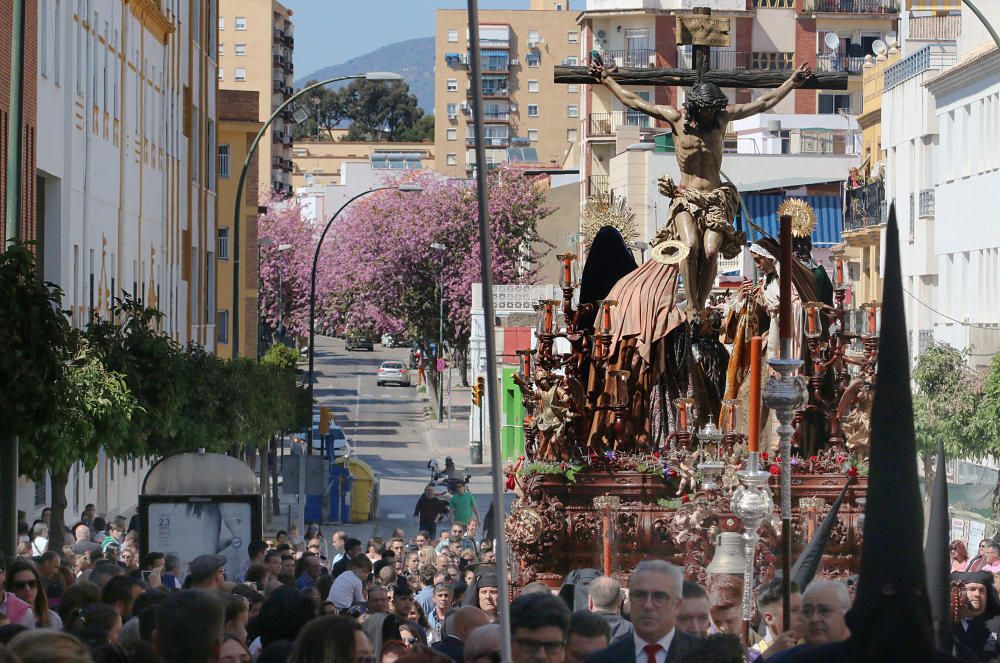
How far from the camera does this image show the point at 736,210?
789 inches

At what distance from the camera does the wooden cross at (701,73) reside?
1959cm

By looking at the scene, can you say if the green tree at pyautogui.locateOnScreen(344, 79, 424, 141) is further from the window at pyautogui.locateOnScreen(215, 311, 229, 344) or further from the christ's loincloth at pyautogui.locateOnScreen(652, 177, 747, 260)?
the christ's loincloth at pyautogui.locateOnScreen(652, 177, 747, 260)

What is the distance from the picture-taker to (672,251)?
1972cm

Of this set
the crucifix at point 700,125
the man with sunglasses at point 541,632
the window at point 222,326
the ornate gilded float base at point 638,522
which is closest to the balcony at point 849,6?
the window at point 222,326

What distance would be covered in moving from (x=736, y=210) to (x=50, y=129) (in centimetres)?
1475

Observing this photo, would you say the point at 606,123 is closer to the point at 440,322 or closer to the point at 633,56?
the point at 633,56

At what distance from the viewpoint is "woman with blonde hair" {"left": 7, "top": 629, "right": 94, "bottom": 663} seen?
6.30 metres

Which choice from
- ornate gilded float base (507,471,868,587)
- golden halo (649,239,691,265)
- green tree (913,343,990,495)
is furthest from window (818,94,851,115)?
ornate gilded float base (507,471,868,587)

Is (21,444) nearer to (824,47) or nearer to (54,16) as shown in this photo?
(54,16)

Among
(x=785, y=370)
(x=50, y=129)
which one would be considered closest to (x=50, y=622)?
(x=785, y=370)

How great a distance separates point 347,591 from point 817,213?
154 feet

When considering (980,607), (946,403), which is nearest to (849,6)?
(946,403)

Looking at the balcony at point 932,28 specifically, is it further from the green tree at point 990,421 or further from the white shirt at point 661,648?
the white shirt at point 661,648

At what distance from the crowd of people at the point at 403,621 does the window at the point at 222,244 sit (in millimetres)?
42322
